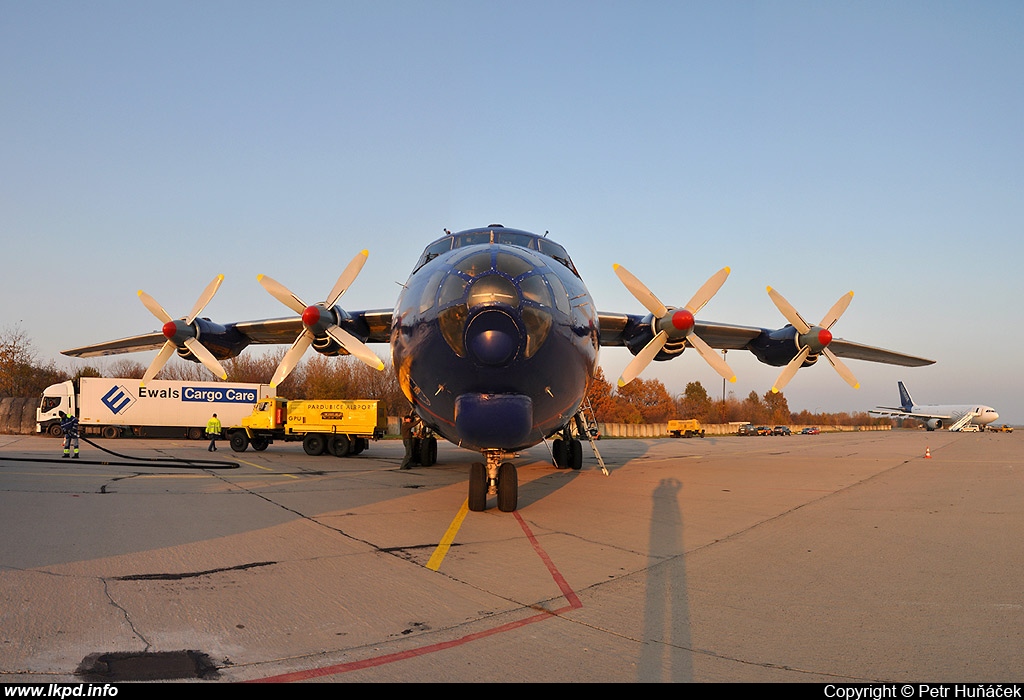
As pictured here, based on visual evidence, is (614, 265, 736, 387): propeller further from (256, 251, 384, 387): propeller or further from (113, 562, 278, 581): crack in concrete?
(113, 562, 278, 581): crack in concrete

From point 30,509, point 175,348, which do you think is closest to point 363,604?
point 30,509

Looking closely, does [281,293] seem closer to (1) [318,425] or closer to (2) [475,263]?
(2) [475,263]

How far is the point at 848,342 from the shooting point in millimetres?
19609

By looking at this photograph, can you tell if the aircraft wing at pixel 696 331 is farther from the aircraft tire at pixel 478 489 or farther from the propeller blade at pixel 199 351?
the propeller blade at pixel 199 351

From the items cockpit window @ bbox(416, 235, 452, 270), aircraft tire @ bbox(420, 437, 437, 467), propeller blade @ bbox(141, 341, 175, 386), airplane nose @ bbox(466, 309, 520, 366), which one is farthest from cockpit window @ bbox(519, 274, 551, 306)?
propeller blade @ bbox(141, 341, 175, 386)

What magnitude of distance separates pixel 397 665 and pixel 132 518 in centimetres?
625

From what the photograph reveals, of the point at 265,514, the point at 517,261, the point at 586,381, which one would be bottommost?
the point at 265,514

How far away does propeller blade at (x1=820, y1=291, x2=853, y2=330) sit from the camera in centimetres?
1725

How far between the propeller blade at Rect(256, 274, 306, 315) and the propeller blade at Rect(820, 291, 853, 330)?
1413 centimetres

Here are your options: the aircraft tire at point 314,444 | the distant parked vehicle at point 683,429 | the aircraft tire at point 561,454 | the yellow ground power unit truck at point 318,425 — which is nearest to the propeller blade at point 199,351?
the yellow ground power unit truck at point 318,425

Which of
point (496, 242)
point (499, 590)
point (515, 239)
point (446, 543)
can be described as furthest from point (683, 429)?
point (499, 590)

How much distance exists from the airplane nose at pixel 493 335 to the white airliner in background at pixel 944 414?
4156 inches

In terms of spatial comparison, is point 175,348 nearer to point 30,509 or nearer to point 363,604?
point 30,509

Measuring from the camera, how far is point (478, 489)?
9.47 meters
